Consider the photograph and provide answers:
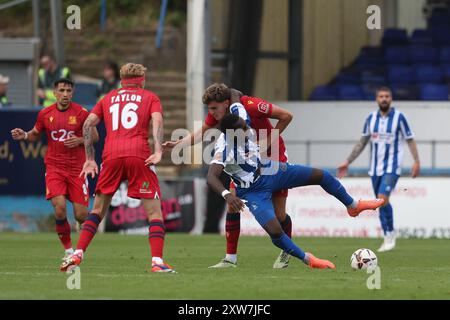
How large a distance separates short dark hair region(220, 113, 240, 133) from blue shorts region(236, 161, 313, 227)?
66cm

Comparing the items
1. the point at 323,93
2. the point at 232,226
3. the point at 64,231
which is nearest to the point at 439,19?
the point at 323,93

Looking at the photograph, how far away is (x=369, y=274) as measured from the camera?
41.1 feet

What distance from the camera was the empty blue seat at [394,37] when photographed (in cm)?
3272

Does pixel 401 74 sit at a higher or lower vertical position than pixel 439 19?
lower

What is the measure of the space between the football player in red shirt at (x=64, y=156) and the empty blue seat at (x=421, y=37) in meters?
18.0

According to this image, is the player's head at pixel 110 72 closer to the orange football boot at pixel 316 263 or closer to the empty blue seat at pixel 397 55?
the empty blue seat at pixel 397 55

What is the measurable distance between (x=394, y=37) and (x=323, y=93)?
3661 millimetres

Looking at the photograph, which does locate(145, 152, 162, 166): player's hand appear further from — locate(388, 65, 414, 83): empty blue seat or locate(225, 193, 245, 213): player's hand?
locate(388, 65, 414, 83): empty blue seat

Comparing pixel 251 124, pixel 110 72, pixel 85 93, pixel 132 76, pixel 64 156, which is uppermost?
pixel 110 72

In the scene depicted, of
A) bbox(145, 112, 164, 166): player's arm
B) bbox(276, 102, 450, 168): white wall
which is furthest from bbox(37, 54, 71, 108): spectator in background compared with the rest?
bbox(145, 112, 164, 166): player's arm

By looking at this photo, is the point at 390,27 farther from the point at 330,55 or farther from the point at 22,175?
the point at 22,175

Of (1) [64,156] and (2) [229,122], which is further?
(1) [64,156]

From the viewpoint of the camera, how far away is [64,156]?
15.8 metres

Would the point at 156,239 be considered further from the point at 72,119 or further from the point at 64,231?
the point at 72,119
